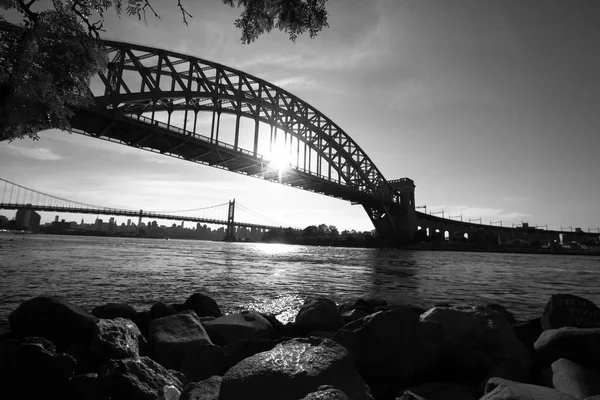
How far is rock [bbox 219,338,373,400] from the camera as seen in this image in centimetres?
192

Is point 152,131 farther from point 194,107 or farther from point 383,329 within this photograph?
point 383,329

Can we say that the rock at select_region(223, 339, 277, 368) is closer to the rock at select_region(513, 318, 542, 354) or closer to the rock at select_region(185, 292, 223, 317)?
the rock at select_region(185, 292, 223, 317)

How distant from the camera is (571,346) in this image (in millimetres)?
2572

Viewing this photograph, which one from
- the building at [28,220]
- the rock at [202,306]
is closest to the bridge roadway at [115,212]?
the building at [28,220]

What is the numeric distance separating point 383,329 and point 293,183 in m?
46.6

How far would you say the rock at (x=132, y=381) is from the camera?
2064 millimetres

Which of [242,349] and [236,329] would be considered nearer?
[242,349]

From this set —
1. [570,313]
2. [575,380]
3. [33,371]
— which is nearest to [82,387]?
[33,371]

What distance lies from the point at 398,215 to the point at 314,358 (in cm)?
6835

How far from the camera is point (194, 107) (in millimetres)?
36938

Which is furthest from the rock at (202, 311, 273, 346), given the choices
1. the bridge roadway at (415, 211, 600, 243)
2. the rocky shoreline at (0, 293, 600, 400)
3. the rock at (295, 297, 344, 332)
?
the bridge roadway at (415, 211, 600, 243)

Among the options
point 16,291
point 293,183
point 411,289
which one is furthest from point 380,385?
point 293,183

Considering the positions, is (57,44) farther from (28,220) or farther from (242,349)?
(28,220)

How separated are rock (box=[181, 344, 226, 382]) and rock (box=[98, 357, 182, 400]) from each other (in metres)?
0.35
